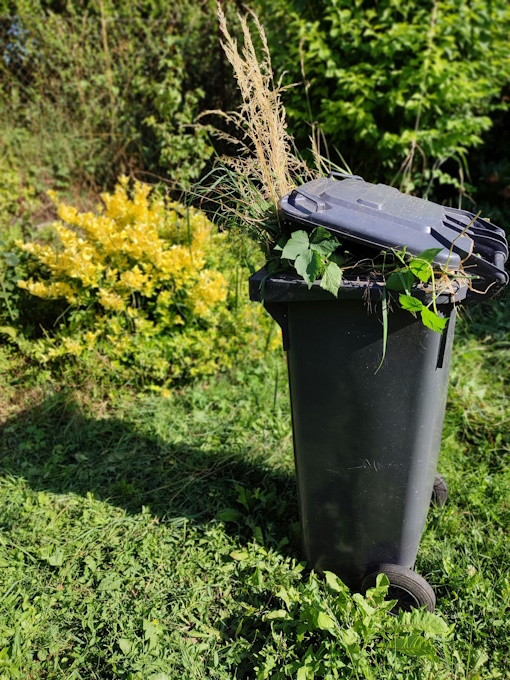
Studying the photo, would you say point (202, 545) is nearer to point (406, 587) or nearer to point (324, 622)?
point (324, 622)

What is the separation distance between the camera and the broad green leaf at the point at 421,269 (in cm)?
158

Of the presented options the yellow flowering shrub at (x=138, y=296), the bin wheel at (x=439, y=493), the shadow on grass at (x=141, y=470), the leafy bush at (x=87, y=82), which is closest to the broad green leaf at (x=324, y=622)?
the shadow on grass at (x=141, y=470)

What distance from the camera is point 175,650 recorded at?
200cm

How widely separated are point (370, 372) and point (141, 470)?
1583mm

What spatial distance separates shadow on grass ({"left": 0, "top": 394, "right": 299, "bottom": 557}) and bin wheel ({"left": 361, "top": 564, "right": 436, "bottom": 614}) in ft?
1.43

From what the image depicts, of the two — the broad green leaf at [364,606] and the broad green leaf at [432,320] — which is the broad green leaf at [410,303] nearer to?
the broad green leaf at [432,320]

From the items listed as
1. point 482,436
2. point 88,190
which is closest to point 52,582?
point 482,436

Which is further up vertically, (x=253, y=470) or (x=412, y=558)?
(x=412, y=558)

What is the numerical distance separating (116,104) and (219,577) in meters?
5.15

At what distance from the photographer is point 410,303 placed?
5.29 ft

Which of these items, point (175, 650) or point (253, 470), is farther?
point (253, 470)

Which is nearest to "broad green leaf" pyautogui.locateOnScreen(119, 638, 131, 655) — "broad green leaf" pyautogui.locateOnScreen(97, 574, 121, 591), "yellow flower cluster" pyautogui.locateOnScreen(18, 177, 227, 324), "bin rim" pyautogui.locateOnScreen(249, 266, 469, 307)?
"broad green leaf" pyautogui.locateOnScreen(97, 574, 121, 591)

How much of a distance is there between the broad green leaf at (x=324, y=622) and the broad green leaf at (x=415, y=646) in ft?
0.76

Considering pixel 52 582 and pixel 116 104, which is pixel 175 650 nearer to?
pixel 52 582
